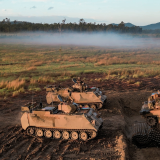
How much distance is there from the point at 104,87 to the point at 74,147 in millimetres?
13387

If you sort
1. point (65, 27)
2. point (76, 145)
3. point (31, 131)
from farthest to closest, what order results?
point (65, 27) < point (31, 131) < point (76, 145)

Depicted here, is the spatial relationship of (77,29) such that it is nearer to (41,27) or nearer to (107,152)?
(41,27)

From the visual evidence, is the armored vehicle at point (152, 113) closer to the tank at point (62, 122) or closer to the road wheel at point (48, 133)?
the tank at point (62, 122)

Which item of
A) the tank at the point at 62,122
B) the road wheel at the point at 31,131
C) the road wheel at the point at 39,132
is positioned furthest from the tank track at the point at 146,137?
the road wheel at the point at 31,131

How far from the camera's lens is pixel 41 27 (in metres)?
89.9

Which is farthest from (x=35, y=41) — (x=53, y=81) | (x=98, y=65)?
(x=53, y=81)

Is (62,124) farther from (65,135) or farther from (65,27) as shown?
(65,27)

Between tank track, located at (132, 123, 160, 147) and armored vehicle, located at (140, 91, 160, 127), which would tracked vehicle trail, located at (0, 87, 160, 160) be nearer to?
tank track, located at (132, 123, 160, 147)

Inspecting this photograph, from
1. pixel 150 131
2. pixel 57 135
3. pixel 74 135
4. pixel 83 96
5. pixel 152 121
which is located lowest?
pixel 57 135

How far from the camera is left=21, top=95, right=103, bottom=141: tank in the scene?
36.5ft

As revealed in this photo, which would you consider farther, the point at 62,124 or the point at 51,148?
the point at 62,124

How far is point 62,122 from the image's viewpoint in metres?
11.4

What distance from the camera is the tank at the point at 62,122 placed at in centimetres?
1113

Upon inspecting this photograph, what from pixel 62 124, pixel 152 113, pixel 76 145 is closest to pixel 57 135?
pixel 62 124
